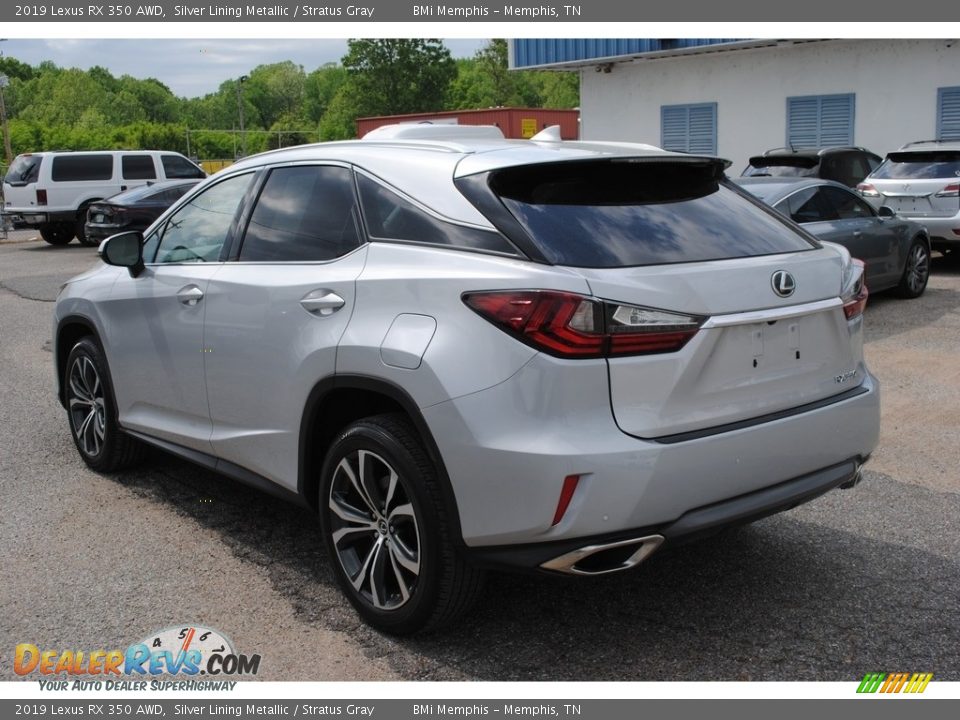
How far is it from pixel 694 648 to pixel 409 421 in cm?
127

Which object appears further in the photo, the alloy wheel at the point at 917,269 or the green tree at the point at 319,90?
the green tree at the point at 319,90

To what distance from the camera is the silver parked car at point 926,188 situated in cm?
1303

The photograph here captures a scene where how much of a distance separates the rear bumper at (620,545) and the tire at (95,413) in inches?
118

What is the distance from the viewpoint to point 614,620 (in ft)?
12.4

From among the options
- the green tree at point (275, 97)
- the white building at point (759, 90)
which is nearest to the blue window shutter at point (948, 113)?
the white building at point (759, 90)

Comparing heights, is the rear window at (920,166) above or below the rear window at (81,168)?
below

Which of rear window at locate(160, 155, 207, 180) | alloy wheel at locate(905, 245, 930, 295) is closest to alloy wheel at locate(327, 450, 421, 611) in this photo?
alloy wheel at locate(905, 245, 930, 295)

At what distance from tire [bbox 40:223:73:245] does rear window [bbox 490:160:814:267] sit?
22557mm

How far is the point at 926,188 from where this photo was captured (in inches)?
519

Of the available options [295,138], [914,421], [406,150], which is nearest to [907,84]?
[914,421]

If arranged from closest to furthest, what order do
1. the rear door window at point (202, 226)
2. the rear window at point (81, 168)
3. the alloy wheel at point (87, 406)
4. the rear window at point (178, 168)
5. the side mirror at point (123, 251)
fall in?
the rear door window at point (202, 226) → the side mirror at point (123, 251) → the alloy wheel at point (87, 406) → the rear window at point (81, 168) → the rear window at point (178, 168)

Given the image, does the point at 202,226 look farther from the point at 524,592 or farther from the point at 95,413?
the point at 524,592

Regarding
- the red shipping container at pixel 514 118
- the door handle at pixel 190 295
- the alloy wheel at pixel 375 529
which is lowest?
Result: the alloy wheel at pixel 375 529

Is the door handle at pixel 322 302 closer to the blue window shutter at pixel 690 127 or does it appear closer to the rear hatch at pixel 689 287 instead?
the rear hatch at pixel 689 287
